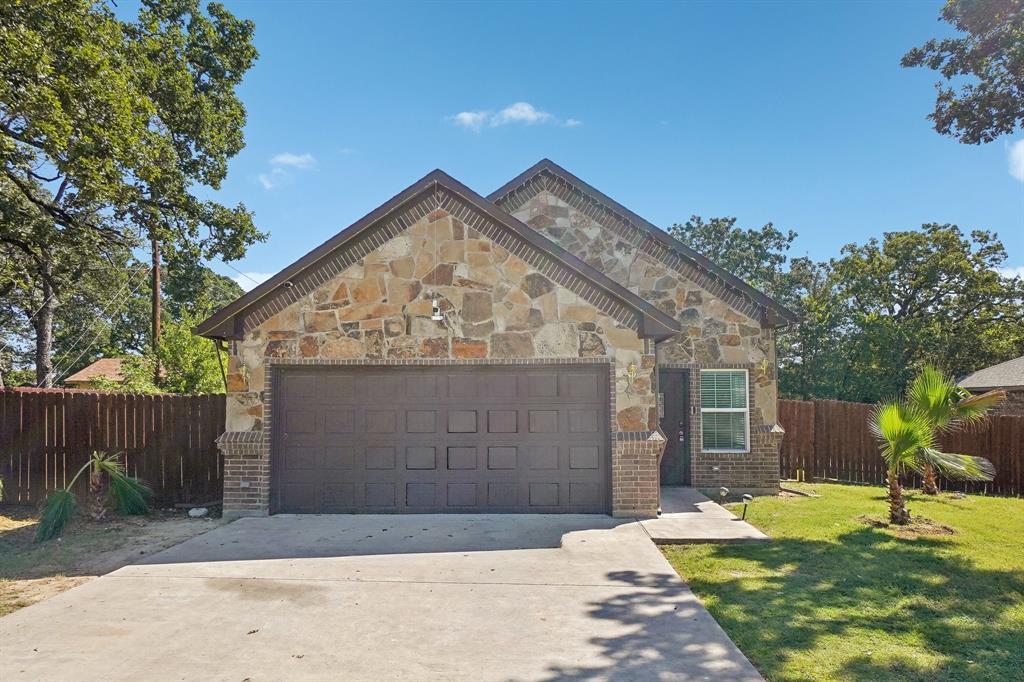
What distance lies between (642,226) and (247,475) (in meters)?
9.12

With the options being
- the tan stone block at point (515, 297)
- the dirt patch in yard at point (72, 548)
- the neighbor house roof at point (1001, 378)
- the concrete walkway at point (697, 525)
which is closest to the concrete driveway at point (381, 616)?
the dirt patch in yard at point (72, 548)

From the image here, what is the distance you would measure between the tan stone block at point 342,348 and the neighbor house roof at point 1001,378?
2174 cm

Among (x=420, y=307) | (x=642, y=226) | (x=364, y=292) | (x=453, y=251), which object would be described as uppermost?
(x=642, y=226)

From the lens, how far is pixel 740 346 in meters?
13.3

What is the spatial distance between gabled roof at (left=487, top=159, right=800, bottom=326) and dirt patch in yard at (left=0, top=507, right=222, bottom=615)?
8895 mm

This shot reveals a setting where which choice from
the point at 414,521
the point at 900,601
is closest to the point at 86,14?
the point at 414,521

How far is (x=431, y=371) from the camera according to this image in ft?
33.6

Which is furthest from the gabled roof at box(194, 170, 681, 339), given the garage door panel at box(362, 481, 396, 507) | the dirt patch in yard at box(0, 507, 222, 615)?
the garage door panel at box(362, 481, 396, 507)

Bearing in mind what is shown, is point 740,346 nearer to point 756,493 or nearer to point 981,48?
point 756,493

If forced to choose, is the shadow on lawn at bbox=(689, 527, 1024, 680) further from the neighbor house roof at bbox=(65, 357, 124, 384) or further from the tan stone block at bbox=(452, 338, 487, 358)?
the neighbor house roof at bbox=(65, 357, 124, 384)

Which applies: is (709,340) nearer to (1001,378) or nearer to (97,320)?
(1001,378)

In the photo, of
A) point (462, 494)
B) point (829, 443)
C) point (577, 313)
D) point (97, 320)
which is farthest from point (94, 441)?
point (97, 320)

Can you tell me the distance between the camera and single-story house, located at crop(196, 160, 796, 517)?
10.0m

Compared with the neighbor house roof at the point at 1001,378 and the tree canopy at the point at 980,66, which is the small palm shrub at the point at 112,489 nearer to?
the tree canopy at the point at 980,66
